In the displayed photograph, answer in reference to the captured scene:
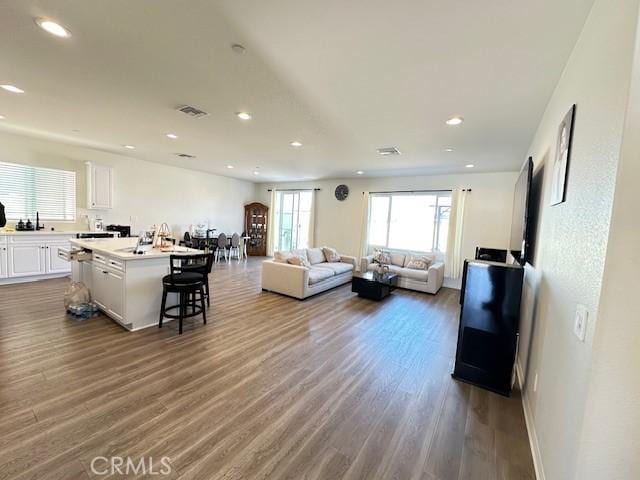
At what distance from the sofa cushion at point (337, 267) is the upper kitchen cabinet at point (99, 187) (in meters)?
4.91

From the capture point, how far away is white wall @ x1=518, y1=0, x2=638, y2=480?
1.11m

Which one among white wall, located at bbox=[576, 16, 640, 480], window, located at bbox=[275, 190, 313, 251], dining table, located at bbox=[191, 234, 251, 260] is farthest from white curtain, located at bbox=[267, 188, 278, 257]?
white wall, located at bbox=[576, 16, 640, 480]

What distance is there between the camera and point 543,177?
2.55 m

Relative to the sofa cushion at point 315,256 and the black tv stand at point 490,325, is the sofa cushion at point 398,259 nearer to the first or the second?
the sofa cushion at point 315,256

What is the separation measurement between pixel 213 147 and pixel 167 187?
319 cm

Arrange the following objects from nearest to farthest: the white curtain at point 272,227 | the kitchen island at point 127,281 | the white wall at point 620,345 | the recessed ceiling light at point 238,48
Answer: the white wall at point 620,345 → the recessed ceiling light at point 238,48 → the kitchen island at point 127,281 → the white curtain at point 272,227

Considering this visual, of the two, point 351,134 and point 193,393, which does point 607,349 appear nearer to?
point 193,393

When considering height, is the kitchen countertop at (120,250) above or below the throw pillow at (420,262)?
above

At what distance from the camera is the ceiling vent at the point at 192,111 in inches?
128

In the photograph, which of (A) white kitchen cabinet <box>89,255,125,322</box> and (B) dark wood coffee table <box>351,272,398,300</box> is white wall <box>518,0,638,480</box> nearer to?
(B) dark wood coffee table <box>351,272,398,300</box>

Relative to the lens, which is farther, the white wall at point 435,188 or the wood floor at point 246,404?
the white wall at point 435,188

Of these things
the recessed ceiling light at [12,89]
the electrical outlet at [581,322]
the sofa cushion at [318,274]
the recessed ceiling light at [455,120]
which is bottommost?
the sofa cushion at [318,274]

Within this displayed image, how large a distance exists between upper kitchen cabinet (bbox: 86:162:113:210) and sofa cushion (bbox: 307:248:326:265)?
181 inches

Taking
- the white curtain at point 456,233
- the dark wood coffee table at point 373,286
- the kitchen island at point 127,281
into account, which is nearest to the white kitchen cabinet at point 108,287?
the kitchen island at point 127,281
